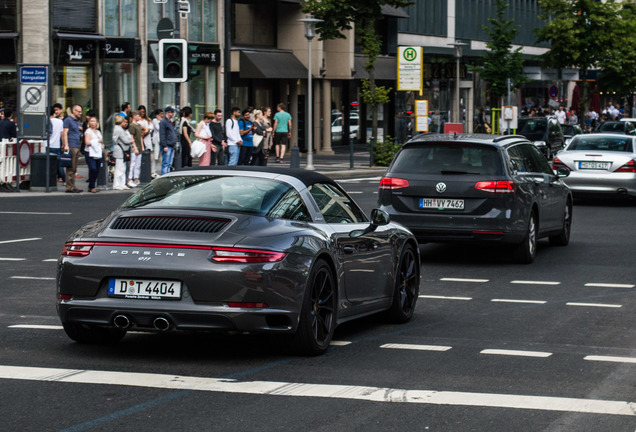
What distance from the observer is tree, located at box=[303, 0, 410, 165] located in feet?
131

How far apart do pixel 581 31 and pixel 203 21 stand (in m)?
23.4

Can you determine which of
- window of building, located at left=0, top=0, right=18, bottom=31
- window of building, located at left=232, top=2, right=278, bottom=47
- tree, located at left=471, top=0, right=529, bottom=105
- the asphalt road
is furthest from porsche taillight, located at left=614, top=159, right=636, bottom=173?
tree, located at left=471, top=0, right=529, bottom=105

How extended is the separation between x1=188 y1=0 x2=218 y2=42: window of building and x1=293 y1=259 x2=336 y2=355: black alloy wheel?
1408 inches

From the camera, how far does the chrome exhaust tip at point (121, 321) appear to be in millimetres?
8117

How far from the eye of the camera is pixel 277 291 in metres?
8.14

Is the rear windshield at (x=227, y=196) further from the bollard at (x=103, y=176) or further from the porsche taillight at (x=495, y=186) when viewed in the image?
the bollard at (x=103, y=176)

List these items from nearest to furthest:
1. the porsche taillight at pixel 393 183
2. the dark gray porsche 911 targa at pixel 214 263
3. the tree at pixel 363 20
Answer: the dark gray porsche 911 targa at pixel 214 263, the porsche taillight at pixel 393 183, the tree at pixel 363 20

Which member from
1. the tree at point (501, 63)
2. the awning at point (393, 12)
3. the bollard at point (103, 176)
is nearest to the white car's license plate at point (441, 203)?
the bollard at point (103, 176)

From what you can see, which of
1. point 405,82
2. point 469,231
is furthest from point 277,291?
point 405,82

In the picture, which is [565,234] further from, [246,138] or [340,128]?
[340,128]

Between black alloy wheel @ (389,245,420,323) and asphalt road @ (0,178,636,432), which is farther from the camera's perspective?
black alloy wheel @ (389,245,420,323)

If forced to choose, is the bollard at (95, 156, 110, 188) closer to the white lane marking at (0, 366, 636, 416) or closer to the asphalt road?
the asphalt road

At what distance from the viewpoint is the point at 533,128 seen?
4697cm

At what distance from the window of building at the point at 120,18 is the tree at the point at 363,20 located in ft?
18.4
